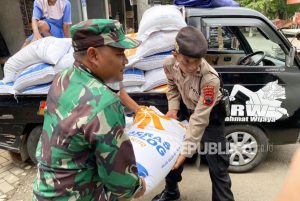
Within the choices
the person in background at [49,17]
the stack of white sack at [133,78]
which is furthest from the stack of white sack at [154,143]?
the person in background at [49,17]

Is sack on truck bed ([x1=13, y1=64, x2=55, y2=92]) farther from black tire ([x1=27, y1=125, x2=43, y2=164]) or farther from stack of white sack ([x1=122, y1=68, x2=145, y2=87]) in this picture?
stack of white sack ([x1=122, y1=68, x2=145, y2=87])

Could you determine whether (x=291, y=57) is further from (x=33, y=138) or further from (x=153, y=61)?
(x=33, y=138)

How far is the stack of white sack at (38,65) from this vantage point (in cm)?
307

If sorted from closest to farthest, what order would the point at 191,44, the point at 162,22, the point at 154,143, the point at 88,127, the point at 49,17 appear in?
the point at 88,127 → the point at 191,44 → the point at 154,143 → the point at 162,22 → the point at 49,17

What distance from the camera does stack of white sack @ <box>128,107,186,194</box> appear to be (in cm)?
214

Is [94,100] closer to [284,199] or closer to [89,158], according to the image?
[89,158]

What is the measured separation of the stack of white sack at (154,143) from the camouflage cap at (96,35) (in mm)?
1017

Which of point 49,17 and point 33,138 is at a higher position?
point 49,17

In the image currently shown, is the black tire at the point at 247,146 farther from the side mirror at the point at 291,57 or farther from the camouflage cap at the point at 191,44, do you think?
the camouflage cap at the point at 191,44

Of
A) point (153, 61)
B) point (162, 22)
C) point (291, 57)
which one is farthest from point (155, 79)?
point (291, 57)

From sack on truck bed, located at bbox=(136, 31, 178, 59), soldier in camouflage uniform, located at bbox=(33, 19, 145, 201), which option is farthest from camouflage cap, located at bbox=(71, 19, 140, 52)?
sack on truck bed, located at bbox=(136, 31, 178, 59)

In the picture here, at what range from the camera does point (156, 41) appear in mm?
2994

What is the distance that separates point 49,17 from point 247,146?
2.94 metres

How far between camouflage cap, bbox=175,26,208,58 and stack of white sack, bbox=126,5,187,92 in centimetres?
84
